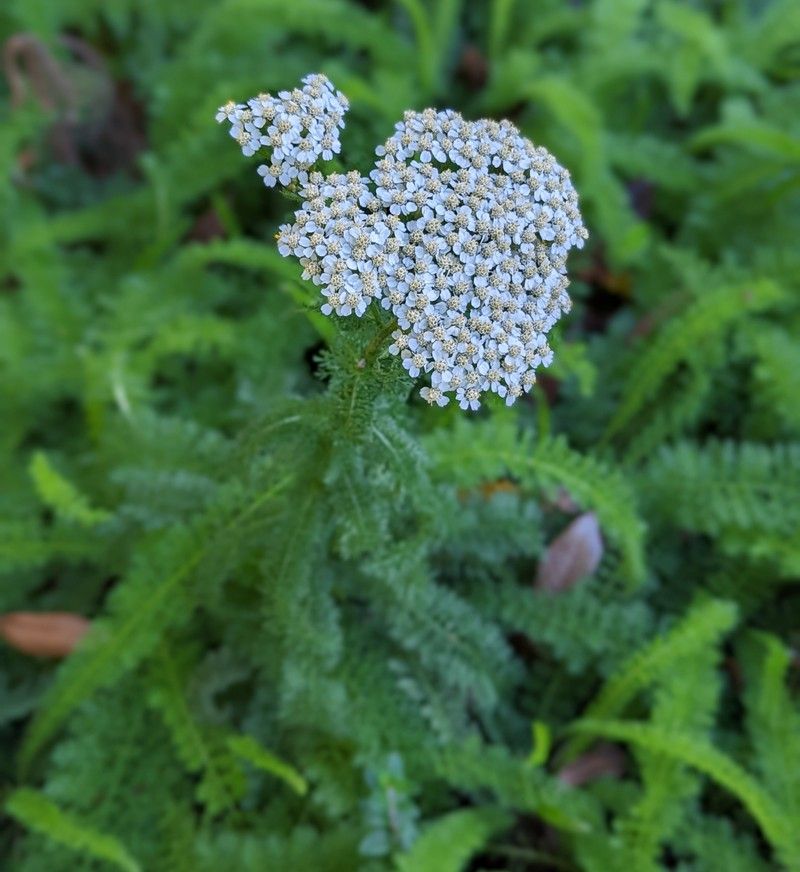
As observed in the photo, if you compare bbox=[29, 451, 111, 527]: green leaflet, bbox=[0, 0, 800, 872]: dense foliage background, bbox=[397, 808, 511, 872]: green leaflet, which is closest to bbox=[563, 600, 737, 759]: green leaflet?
bbox=[0, 0, 800, 872]: dense foliage background

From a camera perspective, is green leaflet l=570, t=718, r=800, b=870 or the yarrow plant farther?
green leaflet l=570, t=718, r=800, b=870

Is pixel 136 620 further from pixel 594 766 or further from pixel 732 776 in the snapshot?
pixel 732 776

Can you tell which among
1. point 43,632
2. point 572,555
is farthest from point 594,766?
point 43,632

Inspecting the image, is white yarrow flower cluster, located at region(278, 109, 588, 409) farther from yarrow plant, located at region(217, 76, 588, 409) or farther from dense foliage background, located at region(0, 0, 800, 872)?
dense foliage background, located at region(0, 0, 800, 872)

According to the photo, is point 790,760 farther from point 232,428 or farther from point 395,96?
point 395,96

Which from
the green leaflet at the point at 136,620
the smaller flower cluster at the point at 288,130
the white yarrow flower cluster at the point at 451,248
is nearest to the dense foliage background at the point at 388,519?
the green leaflet at the point at 136,620

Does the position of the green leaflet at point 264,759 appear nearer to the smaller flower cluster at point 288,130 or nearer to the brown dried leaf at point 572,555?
the brown dried leaf at point 572,555
